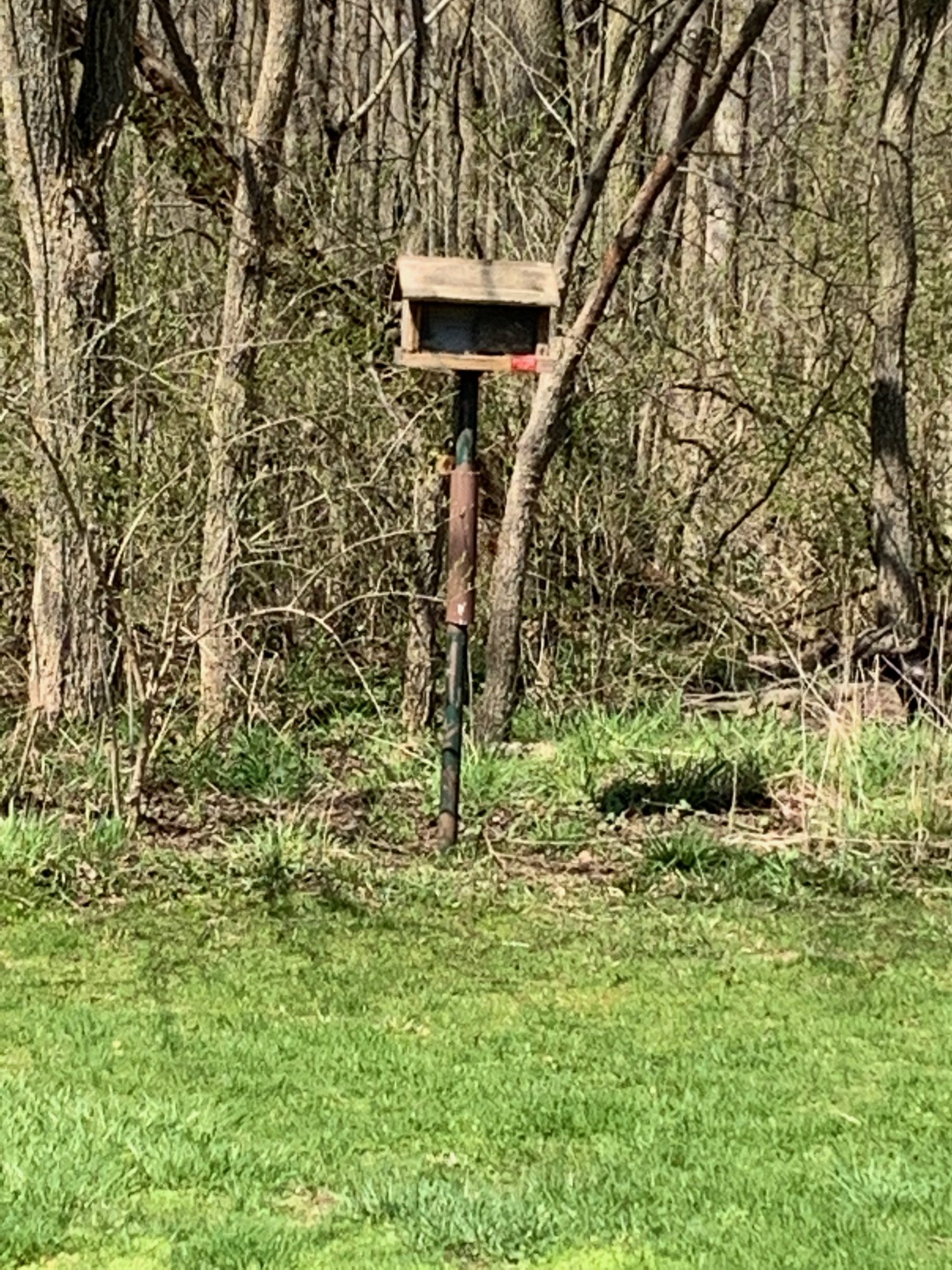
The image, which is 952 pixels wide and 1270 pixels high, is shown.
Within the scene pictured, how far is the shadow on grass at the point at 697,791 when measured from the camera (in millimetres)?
8211

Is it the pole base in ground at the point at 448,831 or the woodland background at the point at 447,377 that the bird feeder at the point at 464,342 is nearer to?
the pole base in ground at the point at 448,831

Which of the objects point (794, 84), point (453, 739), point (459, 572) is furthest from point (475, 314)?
point (794, 84)

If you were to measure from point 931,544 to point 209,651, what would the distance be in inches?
197

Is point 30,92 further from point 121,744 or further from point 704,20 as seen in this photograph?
point 704,20

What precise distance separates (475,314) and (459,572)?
1041 mm

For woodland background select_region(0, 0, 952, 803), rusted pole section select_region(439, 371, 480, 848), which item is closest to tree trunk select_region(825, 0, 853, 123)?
woodland background select_region(0, 0, 952, 803)

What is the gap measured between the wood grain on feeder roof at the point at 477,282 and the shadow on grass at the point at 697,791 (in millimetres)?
2415

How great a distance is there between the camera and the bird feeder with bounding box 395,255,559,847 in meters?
7.04

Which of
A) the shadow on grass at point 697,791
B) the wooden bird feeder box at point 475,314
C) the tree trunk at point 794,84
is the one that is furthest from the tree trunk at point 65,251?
the tree trunk at point 794,84

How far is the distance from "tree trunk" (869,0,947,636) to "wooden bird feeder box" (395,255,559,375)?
12.0 feet

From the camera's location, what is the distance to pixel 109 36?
8.69 m

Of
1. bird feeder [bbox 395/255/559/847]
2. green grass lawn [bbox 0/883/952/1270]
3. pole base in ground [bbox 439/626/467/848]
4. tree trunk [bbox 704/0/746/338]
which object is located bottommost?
green grass lawn [bbox 0/883/952/1270]

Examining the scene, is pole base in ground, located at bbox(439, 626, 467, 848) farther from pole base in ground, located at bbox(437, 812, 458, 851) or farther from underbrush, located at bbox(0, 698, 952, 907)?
underbrush, located at bbox(0, 698, 952, 907)

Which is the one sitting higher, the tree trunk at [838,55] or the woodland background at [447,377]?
the tree trunk at [838,55]
